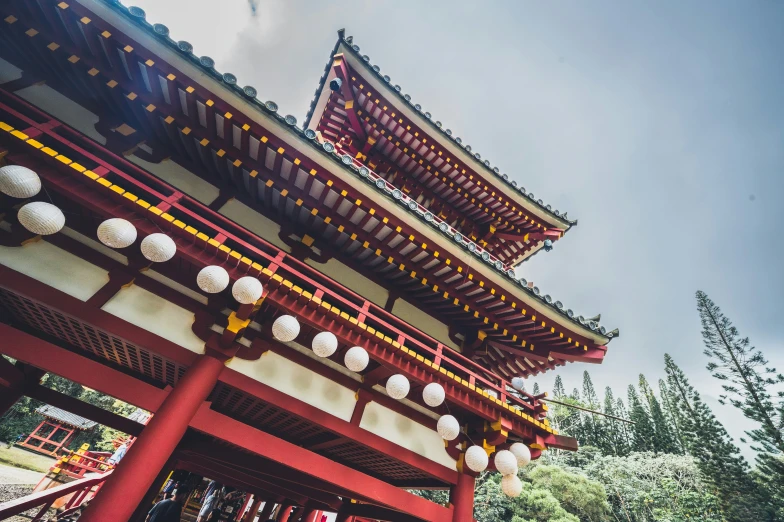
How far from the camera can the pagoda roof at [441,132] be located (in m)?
8.83

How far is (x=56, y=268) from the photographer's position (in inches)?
173

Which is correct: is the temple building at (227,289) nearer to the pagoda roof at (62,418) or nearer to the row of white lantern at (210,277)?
the row of white lantern at (210,277)

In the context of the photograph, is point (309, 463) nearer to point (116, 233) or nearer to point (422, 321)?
point (422, 321)

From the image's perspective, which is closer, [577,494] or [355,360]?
[355,360]

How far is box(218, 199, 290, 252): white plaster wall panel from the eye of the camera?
623cm

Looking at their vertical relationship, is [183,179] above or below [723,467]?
below

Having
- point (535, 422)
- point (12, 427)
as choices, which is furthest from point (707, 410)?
point (12, 427)

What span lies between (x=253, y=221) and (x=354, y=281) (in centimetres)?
228

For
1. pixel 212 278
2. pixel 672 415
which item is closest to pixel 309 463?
pixel 212 278

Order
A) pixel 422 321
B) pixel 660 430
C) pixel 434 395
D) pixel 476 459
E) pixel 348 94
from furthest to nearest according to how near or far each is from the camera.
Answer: pixel 660 430
pixel 348 94
pixel 422 321
pixel 476 459
pixel 434 395

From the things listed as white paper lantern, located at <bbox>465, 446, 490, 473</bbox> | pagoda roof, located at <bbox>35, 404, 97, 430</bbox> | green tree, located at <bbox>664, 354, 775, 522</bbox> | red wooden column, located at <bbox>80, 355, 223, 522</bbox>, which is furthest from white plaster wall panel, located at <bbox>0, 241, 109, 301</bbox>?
green tree, located at <bbox>664, 354, 775, 522</bbox>

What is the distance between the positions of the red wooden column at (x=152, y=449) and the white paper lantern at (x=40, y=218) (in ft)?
7.39

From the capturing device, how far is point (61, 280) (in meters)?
4.34

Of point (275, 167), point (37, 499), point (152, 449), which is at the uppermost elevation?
point (275, 167)
